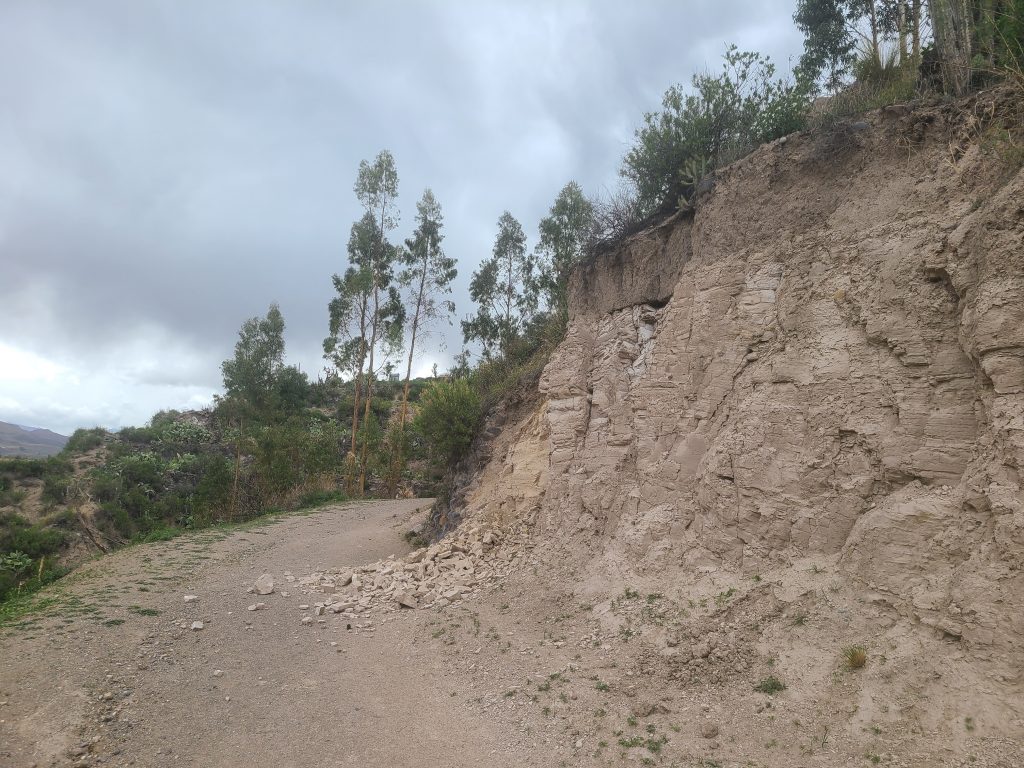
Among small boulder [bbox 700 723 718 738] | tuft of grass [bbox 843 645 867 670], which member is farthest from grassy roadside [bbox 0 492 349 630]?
tuft of grass [bbox 843 645 867 670]

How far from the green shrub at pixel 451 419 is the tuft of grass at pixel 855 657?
34.9 feet

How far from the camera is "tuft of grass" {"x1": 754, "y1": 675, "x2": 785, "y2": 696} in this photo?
17.5ft

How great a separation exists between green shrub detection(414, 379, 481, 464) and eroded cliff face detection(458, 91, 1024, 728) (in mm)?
4754

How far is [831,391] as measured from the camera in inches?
255

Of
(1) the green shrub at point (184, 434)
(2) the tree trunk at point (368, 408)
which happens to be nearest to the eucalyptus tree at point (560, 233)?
(2) the tree trunk at point (368, 408)

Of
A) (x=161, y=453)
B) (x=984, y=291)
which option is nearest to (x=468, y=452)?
(x=984, y=291)

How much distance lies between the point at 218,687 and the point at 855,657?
7313mm

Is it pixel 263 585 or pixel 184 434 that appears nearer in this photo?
pixel 263 585

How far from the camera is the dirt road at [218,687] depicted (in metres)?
5.63

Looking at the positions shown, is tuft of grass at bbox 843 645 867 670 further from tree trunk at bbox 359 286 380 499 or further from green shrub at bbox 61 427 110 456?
green shrub at bbox 61 427 110 456

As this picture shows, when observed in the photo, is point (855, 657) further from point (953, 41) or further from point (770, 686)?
point (953, 41)

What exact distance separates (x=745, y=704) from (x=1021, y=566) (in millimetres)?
2643

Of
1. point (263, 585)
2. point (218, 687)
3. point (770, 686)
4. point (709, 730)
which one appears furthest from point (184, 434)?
point (770, 686)

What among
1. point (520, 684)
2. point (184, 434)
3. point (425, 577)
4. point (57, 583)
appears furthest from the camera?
point (184, 434)
